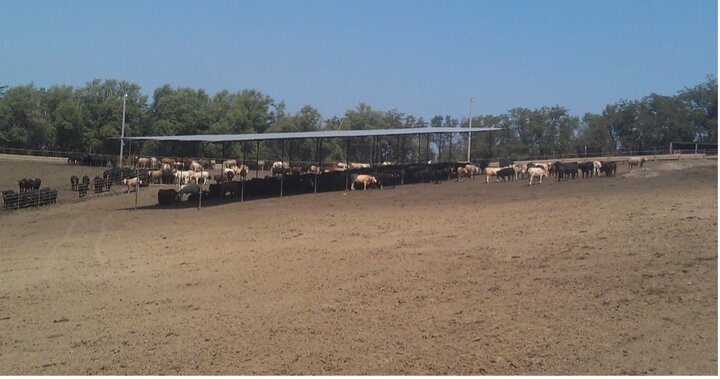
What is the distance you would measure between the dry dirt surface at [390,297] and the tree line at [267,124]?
2284 inches

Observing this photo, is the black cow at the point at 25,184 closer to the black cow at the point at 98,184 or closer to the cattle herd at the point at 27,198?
the black cow at the point at 98,184

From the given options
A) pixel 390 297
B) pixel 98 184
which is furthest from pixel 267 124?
pixel 390 297

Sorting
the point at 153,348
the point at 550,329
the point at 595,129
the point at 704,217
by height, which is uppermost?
the point at 595,129

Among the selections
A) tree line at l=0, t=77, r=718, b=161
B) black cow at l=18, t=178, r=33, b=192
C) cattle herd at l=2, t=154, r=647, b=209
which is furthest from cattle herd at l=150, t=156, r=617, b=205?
tree line at l=0, t=77, r=718, b=161

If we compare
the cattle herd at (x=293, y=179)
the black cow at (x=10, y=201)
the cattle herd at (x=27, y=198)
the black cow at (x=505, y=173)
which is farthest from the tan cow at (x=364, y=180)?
the black cow at (x=10, y=201)

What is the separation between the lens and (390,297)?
31.3 ft

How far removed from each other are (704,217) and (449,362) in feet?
29.5

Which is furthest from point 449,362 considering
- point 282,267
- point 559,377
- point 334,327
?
point 282,267

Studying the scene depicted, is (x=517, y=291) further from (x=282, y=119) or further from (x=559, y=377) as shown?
(x=282, y=119)

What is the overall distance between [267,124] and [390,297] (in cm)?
8400

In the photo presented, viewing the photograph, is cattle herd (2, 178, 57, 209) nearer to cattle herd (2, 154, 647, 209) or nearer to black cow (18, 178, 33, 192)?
cattle herd (2, 154, 647, 209)

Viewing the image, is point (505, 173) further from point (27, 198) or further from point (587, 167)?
point (27, 198)

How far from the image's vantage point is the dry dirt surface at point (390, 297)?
7098 millimetres

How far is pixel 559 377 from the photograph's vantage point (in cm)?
627
